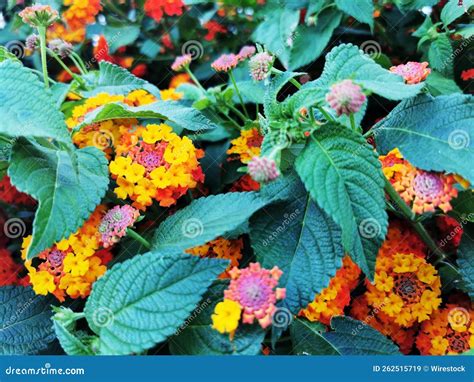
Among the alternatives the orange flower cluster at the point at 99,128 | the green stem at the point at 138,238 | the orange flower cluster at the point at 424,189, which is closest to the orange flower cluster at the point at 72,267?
the green stem at the point at 138,238

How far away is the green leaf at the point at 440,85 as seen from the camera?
1003 millimetres

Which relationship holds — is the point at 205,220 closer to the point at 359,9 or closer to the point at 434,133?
the point at 434,133

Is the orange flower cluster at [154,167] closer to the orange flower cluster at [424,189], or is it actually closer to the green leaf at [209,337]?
the green leaf at [209,337]

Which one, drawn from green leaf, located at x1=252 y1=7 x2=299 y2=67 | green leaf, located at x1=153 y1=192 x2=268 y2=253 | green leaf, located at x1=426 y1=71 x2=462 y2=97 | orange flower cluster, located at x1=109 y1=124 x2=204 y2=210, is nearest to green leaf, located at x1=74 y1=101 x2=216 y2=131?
orange flower cluster, located at x1=109 y1=124 x2=204 y2=210

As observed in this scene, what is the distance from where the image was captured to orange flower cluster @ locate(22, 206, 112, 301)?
822 mm

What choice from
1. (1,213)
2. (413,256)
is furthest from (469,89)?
(1,213)

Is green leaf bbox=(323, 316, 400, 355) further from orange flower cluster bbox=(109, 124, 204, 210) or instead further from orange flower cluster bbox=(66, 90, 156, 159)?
orange flower cluster bbox=(66, 90, 156, 159)

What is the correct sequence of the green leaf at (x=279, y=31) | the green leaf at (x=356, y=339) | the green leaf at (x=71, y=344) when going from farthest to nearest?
the green leaf at (x=279, y=31)
the green leaf at (x=356, y=339)
the green leaf at (x=71, y=344)

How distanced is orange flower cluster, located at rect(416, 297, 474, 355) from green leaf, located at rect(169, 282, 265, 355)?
294 mm

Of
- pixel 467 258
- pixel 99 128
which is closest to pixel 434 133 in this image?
pixel 467 258

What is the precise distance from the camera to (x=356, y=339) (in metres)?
0.81

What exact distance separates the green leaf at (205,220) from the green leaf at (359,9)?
0.44 metres

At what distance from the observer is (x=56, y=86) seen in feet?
3.43

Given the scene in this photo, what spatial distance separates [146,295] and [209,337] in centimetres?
10
